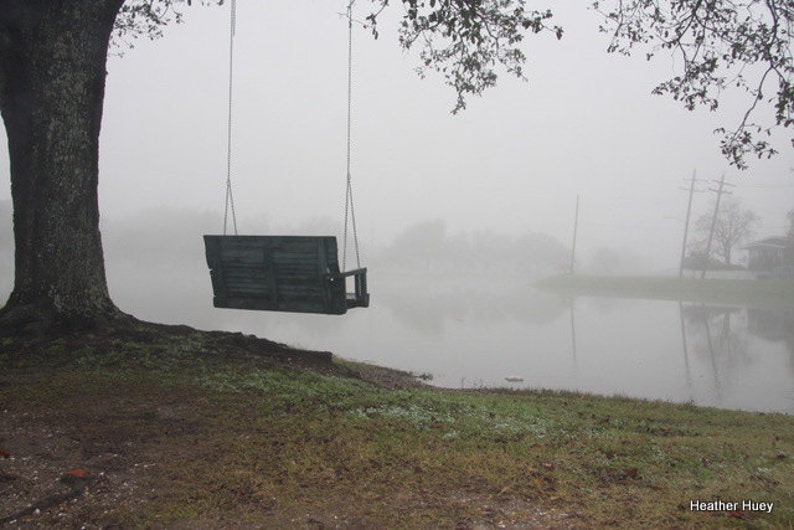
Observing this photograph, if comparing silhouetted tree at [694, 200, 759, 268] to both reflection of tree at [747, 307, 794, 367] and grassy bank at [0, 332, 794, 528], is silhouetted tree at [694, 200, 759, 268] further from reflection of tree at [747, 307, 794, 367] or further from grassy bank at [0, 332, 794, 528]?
grassy bank at [0, 332, 794, 528]

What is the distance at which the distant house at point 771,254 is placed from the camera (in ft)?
194

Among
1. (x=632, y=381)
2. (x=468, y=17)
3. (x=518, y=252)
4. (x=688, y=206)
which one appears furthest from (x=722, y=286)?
(x=518, y=252)

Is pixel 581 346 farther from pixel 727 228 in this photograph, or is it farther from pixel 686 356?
pixel 727 228

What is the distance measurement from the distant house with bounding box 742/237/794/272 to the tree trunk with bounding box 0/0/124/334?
66302mm

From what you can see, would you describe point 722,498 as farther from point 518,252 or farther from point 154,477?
point 518,252

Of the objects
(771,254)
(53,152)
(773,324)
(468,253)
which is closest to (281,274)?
(53,152)

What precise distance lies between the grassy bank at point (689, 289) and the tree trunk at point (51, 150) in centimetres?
4962

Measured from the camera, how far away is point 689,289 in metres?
57.0

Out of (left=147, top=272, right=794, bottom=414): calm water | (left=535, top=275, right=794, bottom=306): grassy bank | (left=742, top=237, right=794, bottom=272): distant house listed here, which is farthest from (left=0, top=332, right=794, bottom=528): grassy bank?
(left=742, top=237, right=794, bottom=272): distant house

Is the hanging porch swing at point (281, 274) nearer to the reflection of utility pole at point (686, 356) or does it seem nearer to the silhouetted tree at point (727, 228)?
the reflection of utility pole at point (686, 356)

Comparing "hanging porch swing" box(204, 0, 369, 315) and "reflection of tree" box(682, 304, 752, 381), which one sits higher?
"hanging porch swing" box(204, 0, 369, 315)

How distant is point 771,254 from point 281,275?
6895 cm

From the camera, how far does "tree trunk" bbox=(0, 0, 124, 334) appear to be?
734 cm

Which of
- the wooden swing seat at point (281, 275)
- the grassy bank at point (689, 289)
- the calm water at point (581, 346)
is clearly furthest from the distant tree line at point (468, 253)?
the wooden swing seat at point (281, 275)
